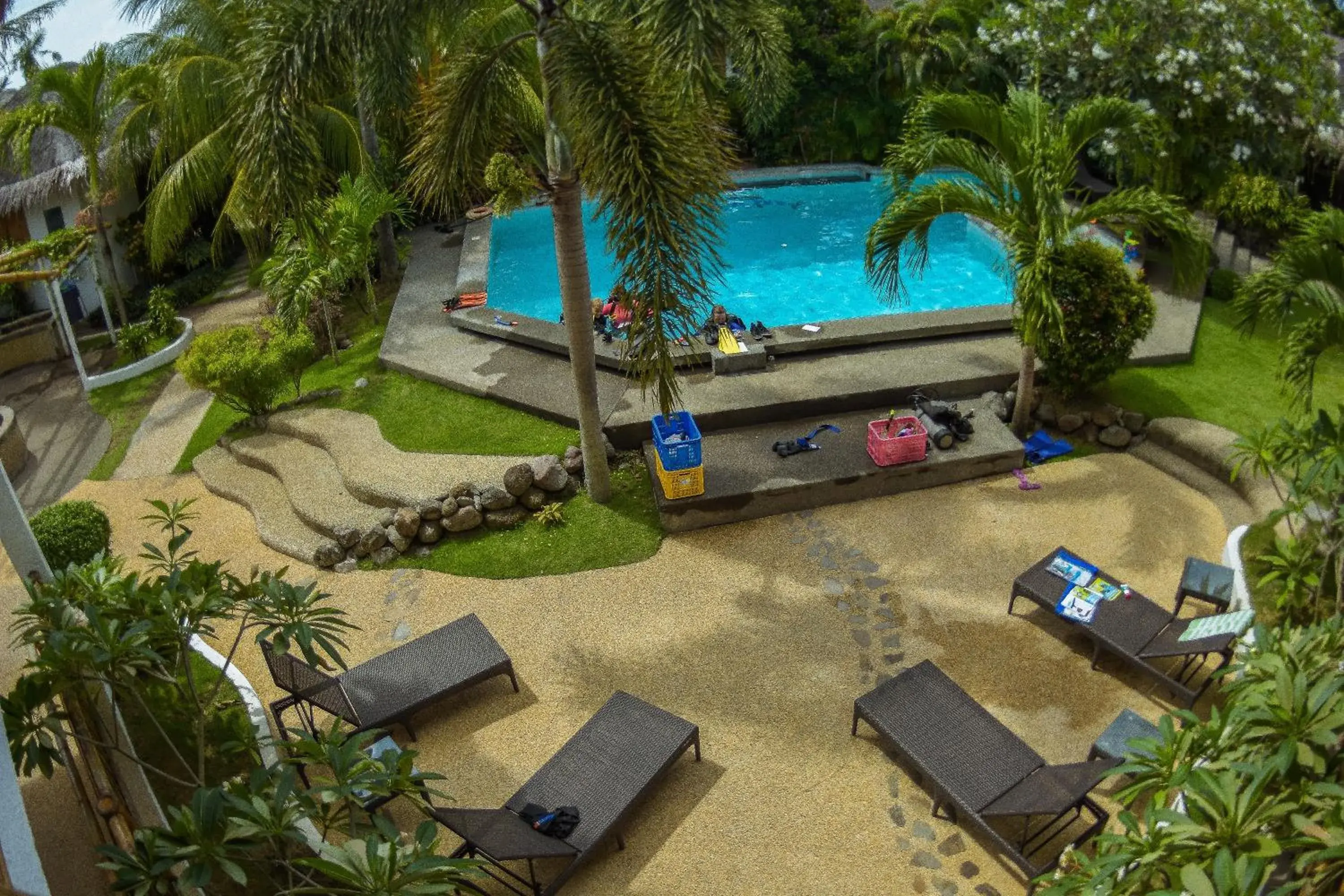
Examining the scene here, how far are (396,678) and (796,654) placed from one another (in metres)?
3.49

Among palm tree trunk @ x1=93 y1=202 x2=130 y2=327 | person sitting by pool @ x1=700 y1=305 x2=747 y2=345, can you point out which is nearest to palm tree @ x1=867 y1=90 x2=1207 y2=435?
person sitting by pool @ x1=700 y1=305 x2=747 y2=345

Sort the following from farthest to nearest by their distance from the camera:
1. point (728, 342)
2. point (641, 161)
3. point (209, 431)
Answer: point (209, 431), point (728, 342), point (641, 161)

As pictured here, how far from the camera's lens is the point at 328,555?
10.5 meters

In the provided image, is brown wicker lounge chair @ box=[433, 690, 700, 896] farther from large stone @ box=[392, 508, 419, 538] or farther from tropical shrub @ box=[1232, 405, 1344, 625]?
tropical shrub @ box=[1232, 405, 1344, 625]

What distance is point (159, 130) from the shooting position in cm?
1723

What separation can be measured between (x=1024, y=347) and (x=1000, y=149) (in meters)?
2.28

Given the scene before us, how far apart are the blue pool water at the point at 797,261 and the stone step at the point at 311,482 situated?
5.03 metres

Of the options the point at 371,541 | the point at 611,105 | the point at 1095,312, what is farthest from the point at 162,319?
the point at 1095,312

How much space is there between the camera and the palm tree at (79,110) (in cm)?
1537

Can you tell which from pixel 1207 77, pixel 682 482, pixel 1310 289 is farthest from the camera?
pixel 1207 77

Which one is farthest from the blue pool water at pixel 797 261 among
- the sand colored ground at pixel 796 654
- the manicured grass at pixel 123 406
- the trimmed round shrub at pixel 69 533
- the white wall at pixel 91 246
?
the trimmed round shrub at pixel 69 533

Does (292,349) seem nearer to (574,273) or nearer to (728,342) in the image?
(574,273)

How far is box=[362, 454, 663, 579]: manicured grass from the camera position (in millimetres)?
10266

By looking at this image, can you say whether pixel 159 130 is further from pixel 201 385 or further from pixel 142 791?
pixel 142 791
